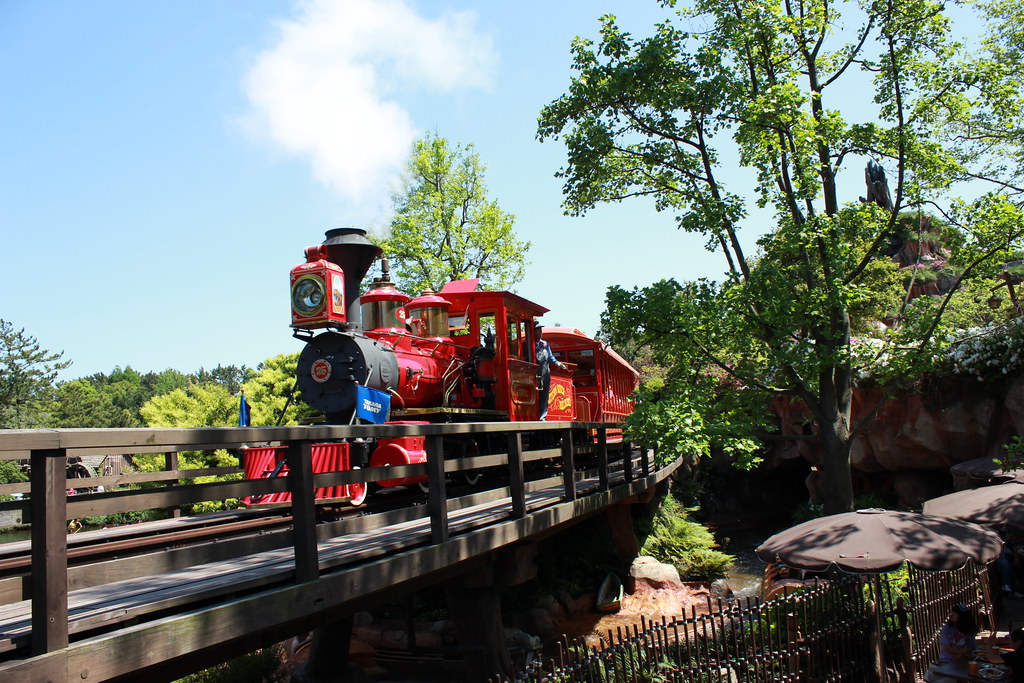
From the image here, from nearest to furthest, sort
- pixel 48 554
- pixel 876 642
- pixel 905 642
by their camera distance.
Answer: pixel 48 554
pixel 876 642
pixel 905 642

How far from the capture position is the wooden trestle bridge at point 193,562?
2.76 meters

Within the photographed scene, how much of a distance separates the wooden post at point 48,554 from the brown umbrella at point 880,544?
627 cm

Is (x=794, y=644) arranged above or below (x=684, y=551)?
above

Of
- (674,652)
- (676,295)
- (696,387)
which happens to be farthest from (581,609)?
(674,652)

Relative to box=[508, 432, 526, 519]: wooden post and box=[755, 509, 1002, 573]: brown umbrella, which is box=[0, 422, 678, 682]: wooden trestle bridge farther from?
box=[755, 509, 1002, 573]: brown umbrella

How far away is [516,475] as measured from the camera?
21.3ft

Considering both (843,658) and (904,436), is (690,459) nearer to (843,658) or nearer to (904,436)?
(904,436)

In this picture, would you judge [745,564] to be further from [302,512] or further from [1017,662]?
[302,512]

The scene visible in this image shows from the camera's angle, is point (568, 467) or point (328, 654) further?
point (328, 654)

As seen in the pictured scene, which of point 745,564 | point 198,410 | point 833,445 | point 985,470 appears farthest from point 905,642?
point 198,410

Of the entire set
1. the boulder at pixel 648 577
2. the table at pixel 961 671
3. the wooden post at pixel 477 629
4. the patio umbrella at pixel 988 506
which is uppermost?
the patio umbrella at pixel 988 506

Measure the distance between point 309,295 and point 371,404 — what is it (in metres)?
1.66

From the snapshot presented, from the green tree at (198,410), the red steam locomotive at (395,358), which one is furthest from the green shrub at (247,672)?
the green tree at (198,410)

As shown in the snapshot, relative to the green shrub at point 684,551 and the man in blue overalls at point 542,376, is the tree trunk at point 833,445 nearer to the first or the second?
the green shrub at point 684,551
